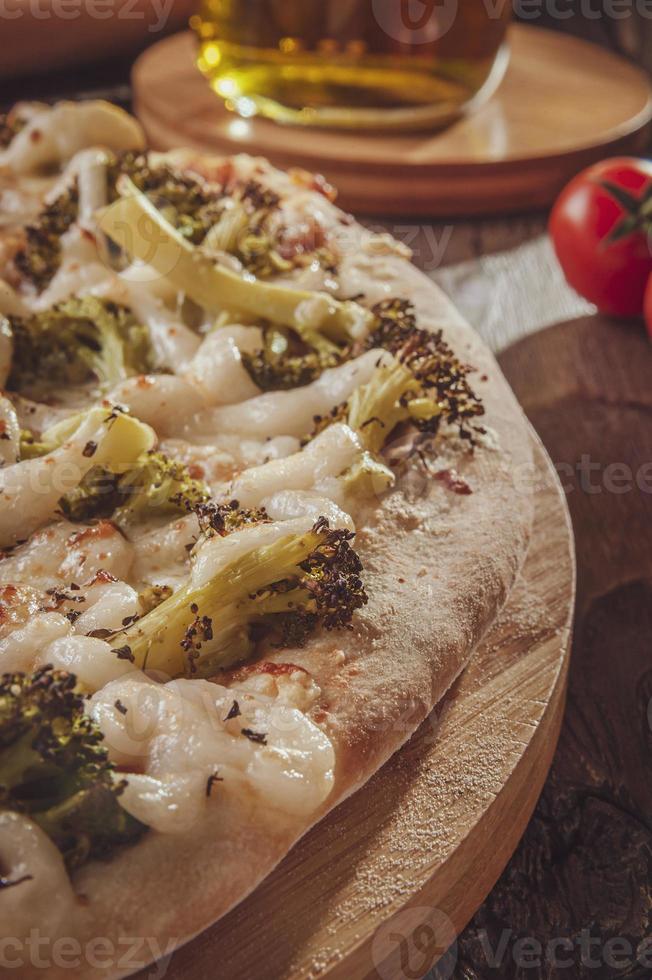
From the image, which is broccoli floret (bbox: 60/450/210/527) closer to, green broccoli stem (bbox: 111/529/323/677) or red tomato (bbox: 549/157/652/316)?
green broccoli stem (bbox: 111/529/323/677)

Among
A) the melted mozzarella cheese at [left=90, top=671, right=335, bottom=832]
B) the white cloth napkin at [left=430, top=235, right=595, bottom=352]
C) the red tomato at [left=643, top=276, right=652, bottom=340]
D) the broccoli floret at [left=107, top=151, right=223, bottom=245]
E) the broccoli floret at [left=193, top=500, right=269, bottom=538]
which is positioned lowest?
the white cloth napkin at [left=430, top=235, right=595, bottom=352]

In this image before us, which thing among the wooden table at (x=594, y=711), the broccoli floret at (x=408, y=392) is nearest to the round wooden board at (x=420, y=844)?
the wooden table at (x=594, y=711)

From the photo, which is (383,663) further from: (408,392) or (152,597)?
(408,392)

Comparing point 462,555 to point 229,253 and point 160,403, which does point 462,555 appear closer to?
point 160,403

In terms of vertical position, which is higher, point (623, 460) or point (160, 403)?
point (160, 403)

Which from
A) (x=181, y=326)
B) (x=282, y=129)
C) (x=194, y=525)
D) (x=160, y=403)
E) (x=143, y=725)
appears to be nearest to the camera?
(x=143, y=725)

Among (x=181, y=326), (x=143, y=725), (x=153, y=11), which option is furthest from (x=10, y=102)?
(x=143, y=725)

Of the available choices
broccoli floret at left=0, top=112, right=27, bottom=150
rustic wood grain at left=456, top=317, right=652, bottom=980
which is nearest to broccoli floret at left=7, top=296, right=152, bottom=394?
broccoli floret at left=0, top=112, right=27, bottom=150

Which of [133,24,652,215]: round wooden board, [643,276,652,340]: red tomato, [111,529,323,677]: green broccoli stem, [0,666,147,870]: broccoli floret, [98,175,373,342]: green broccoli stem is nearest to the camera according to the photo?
[0,666,147,870]: broccoli floret
